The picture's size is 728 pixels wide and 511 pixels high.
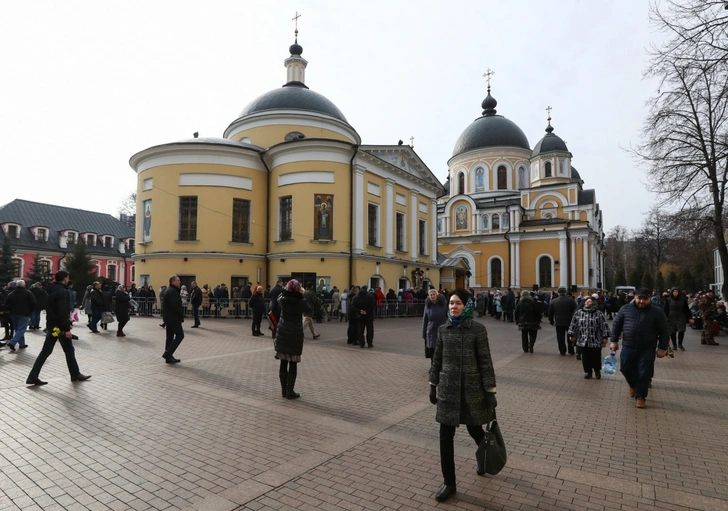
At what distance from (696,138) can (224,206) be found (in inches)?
936

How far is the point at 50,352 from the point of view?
25.4ft

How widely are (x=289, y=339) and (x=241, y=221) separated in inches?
828

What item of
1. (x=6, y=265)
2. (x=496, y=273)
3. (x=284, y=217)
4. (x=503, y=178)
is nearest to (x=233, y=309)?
(x=284, y=217)

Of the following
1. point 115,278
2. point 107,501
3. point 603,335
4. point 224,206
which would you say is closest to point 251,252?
point 224,206

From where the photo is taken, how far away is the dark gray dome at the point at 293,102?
31.7 m

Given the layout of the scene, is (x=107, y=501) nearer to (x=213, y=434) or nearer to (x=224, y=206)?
(x=213, y=434)

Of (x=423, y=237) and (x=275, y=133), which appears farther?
(x=423, y=237)

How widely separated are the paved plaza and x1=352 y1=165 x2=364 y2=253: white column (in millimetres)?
16542

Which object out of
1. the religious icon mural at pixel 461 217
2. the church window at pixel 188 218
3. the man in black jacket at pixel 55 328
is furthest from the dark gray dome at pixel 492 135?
the man in black jacket at pixel 55 328

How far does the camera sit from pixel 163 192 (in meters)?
26.4

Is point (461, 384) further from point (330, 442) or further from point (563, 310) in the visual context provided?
point (563, 310)

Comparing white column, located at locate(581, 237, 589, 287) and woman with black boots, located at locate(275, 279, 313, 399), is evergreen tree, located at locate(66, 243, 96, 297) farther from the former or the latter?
white column, located at locate(581, 237, 589, 287)

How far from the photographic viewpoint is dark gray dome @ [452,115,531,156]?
57.9 meters

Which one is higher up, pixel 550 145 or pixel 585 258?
pixel 550 145
